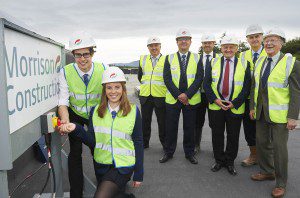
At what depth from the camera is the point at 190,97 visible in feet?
16.1

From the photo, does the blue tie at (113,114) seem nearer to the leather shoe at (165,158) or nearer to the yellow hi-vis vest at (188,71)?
the yellow hi-vis vest at (188,71)

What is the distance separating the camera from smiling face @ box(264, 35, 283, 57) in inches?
152

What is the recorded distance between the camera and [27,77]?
86.9 inches

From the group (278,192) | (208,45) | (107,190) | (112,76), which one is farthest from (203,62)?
(107,190)

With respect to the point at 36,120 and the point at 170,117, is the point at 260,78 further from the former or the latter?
the point at 36,120

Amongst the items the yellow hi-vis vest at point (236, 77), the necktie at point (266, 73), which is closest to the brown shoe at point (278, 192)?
the yellow hi-vis vest at point (236, 77)

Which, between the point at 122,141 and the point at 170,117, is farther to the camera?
the point at 170,117

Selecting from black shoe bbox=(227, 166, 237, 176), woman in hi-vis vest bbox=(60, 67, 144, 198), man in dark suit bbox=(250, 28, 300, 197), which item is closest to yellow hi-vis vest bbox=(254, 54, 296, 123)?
man in dark suit bbox=(250, 28, 300, 197)

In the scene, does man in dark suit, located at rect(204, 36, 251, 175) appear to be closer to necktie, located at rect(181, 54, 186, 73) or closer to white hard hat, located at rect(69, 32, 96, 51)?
necktie, located at rect(181, 54, 186, 73)

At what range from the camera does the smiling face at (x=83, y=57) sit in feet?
9.99

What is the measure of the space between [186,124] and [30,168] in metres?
2.63

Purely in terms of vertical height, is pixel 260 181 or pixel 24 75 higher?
pixel 24 75

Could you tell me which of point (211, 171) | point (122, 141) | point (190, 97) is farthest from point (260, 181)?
Answer: point (122, 141)

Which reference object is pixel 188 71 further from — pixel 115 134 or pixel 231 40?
pixel 115 134
